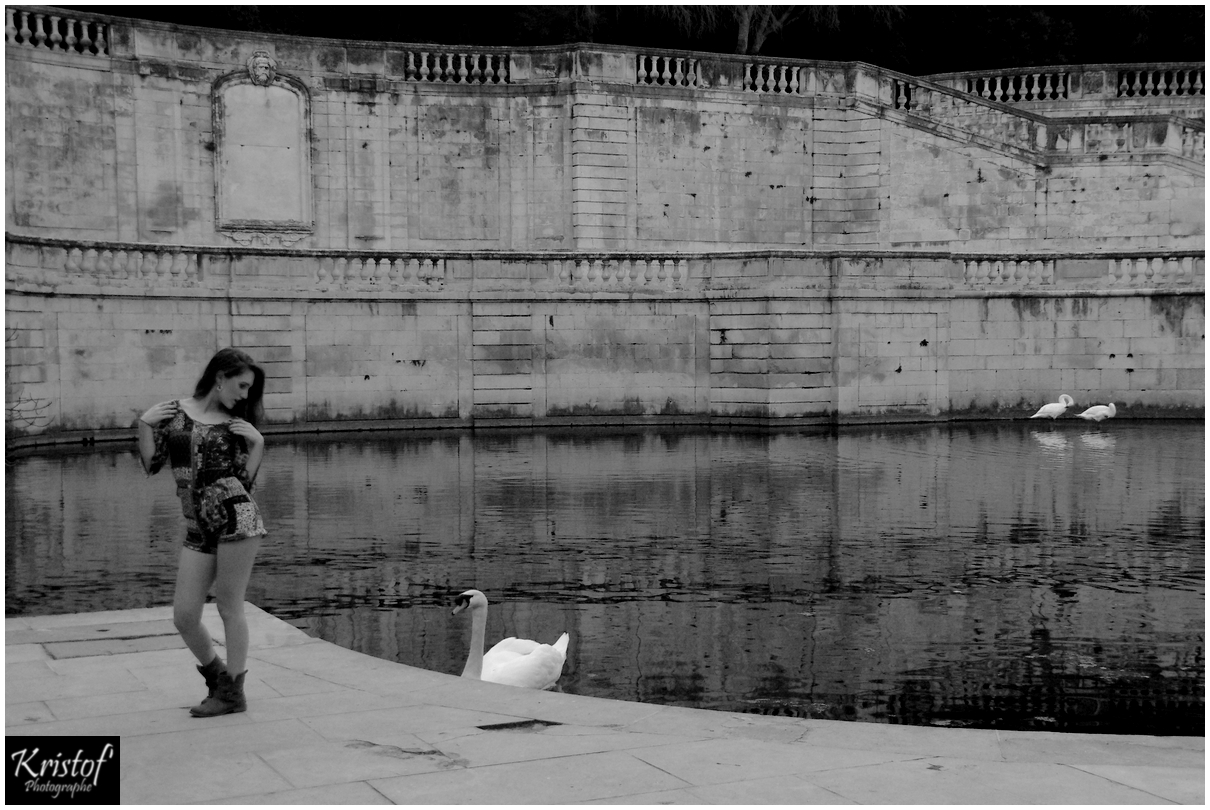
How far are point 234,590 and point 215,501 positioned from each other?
400 mm

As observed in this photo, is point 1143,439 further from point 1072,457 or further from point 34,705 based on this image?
point 34,705

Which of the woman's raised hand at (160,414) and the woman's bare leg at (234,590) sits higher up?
the woman's raised hand at (160,414)

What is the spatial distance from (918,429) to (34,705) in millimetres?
20519

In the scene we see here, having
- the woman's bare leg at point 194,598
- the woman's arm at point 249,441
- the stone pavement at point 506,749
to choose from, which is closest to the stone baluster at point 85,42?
the stone pavement at point 506,749

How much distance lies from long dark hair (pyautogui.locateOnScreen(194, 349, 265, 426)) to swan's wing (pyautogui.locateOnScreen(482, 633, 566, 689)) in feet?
6.38

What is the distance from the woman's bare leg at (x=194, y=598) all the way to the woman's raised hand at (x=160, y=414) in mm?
580

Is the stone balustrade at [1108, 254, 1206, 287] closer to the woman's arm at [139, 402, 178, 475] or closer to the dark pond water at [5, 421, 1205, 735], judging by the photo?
the dark pond water at [5, 421, 1205, 735]

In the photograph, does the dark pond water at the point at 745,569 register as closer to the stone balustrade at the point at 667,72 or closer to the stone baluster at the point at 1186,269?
the stone baluster at the point at 1186,269

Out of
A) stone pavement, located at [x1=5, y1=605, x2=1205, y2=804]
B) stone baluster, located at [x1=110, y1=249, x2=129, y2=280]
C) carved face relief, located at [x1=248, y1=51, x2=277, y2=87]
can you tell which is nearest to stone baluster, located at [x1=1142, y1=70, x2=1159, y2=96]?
carved face relief, located at [x1=248, y1=51, x2=277, y2=87]

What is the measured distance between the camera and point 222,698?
616 centimetres

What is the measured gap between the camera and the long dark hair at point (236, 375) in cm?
620

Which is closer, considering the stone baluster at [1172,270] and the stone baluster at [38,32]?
the stone baluster at [38,32]

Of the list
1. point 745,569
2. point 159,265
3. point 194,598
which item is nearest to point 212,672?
point 194,598

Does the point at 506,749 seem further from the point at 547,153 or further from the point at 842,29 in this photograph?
the point at 842,29
